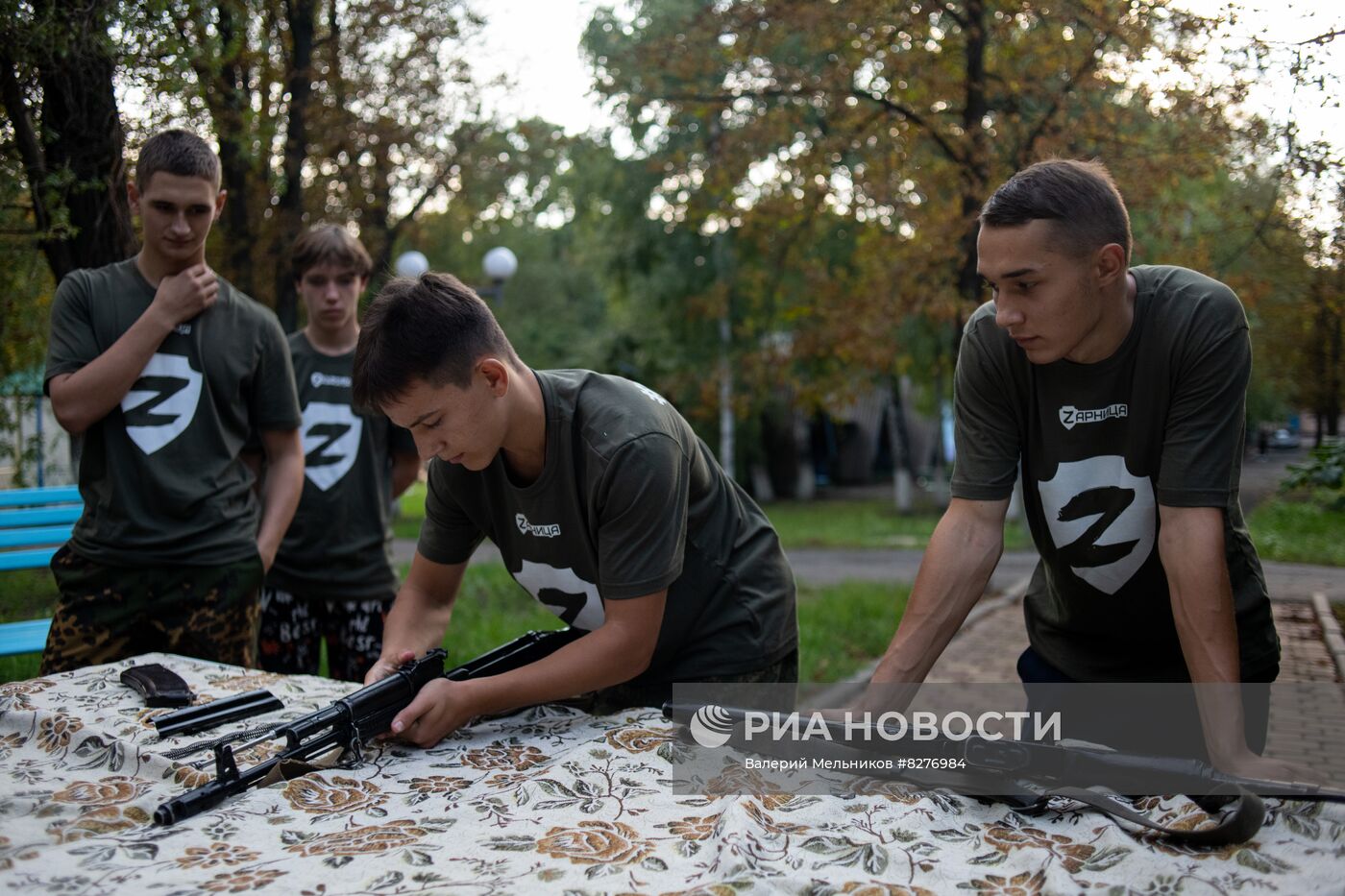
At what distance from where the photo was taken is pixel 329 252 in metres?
3.97

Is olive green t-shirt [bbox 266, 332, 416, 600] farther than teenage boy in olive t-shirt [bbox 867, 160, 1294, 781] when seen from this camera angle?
Yes

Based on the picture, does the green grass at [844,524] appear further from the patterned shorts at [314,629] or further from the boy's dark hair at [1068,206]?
the boy's dark hair at [1068,206]

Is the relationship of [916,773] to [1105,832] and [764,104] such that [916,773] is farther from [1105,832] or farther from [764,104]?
[764,104]

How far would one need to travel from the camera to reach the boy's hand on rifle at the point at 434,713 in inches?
86.9

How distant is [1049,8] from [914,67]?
107 centimetres

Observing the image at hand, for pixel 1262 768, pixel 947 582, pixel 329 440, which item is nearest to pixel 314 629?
pixel 329 440

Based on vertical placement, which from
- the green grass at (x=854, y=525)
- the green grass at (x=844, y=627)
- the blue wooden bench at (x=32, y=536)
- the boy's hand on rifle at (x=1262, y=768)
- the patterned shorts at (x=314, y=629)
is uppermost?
the blue wooden bench at (x=32, y=536)

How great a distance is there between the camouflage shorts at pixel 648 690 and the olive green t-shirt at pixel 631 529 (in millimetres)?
17

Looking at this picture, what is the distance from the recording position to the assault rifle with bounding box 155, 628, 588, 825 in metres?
1.88

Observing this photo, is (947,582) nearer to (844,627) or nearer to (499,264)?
(844,627)

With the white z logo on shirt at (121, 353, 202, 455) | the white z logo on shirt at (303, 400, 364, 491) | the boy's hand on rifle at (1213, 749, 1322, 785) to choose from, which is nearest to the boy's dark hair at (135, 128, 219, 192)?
the white z logo on shirt at (121, 353, 202, 455)

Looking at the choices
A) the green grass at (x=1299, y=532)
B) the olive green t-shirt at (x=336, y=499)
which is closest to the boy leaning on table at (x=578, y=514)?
the olive green t-shirt at (x=336, y=499)

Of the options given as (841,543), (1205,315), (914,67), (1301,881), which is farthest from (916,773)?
(841,543)

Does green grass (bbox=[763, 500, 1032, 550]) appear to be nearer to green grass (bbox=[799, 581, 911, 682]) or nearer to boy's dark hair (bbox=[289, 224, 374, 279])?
green grass (bbox=[799, 581, 911, 682])
